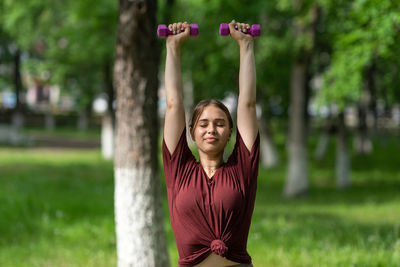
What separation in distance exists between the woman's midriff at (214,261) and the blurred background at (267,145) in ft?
11.6

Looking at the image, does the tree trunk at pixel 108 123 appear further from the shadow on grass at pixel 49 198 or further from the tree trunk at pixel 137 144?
the tree trunk at pixel 137 144

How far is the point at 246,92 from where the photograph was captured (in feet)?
9.28

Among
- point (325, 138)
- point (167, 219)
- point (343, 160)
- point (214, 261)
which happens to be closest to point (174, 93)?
point (214, 261)

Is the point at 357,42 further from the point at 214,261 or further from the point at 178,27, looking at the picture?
the point at 214,261

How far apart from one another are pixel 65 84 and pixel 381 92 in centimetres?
1740

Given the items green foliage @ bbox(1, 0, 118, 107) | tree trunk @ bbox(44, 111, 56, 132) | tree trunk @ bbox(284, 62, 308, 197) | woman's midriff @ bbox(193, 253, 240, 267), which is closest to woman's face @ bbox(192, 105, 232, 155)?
woman's midriff @ bbox(193, 253, 240, 267)

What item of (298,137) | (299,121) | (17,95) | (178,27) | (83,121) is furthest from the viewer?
(83,121)

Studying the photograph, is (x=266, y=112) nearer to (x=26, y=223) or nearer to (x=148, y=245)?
(x=26, y=223)

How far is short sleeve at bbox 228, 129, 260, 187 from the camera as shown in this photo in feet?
9.00

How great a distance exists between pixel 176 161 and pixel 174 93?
39 cm

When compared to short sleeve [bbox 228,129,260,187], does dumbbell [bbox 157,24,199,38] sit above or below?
above

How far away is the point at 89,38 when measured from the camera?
20.1 meters

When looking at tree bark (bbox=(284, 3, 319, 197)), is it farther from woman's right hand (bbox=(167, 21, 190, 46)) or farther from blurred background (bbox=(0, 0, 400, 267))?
woman's right hand (bbox=(167, 21, 190, 46))

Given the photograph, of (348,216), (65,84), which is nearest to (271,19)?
(348,216)
